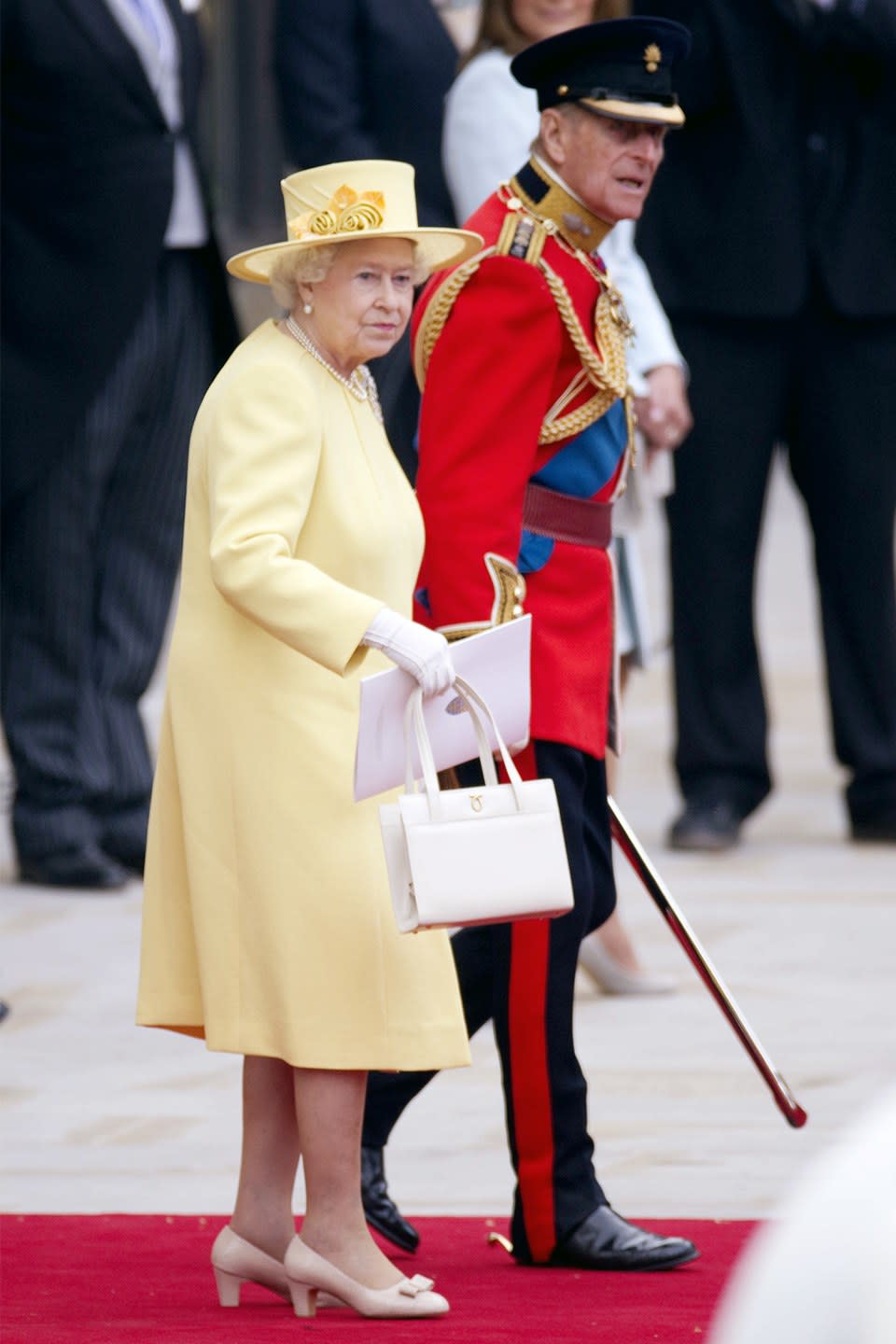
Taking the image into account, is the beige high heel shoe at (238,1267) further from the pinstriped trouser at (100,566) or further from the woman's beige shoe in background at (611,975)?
the pinstriped trouser at (100,566)

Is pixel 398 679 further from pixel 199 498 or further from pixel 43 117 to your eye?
pixel 43 117

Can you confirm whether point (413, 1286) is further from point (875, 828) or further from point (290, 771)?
point (875, 828)

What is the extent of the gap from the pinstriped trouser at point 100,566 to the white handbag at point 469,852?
328 cm

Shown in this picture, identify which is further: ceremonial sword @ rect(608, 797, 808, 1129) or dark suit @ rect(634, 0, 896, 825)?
dark suit @ rect(634, 0, 896, 825)

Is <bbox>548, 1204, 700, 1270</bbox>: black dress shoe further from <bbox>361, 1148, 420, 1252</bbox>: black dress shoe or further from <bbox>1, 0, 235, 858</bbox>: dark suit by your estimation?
<bbox>1, 0, 235, 858</bbox>: dark suit

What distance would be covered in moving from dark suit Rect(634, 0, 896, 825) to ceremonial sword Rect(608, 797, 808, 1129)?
3018 millimetres

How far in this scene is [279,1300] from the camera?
3424mm

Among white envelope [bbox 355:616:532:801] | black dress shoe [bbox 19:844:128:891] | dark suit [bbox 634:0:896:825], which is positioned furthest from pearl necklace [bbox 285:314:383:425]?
dark suit [bbox 634:0:896:825]

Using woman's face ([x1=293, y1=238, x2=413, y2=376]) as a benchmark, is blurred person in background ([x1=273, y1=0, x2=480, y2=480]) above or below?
below

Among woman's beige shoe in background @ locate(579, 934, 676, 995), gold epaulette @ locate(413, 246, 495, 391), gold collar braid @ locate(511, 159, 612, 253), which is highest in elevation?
gold collar braid @ locate(511, 159, 612, 253)

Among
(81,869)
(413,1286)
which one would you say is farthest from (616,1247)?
(81,869)

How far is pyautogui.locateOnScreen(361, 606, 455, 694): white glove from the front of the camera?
3100mm

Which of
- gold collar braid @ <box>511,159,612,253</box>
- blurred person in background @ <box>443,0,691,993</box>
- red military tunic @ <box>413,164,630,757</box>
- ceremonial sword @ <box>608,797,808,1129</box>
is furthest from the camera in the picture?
blurred person in background @ <box>443,0,691,993</box>

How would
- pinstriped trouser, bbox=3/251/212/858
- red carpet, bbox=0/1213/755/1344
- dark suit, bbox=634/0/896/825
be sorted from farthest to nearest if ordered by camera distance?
dark suit, bbox=634/0/896/825 < pinstriped trouser, bbox=3/251/212/858 < red carpet, bbox=0/1213/755/1344
